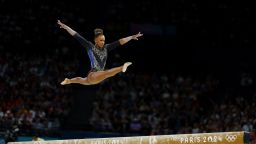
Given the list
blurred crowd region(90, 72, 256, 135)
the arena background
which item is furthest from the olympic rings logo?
the arena background

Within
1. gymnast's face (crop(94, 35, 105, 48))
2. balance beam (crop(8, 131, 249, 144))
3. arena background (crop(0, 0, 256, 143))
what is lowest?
balance beam (crop(8, 131, 249, 144))

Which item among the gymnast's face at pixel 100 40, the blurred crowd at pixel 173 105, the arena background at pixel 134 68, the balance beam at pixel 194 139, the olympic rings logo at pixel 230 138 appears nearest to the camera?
the balance beam at pixel 194 139

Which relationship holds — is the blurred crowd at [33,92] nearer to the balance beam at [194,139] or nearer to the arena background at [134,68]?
the arena background at [134,68]

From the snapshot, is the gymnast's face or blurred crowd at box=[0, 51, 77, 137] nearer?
the gymnast's face

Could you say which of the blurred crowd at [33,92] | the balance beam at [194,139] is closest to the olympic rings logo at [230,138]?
the balance beam at [194,139]

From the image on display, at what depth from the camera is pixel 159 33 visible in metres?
24.7

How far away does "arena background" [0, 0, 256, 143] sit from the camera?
21125 millimetres

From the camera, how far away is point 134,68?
80.6 feet

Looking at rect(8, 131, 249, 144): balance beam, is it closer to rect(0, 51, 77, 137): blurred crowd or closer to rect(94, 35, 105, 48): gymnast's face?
rect(94, 35, 105, 48): gymnast's face

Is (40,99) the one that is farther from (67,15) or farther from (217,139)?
(217,139)

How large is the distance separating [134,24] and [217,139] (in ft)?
45.6

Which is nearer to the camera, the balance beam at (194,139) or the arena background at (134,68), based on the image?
the balance beam at (194,139)

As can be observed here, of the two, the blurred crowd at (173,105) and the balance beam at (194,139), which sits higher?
the blurred crowd at (173,105)

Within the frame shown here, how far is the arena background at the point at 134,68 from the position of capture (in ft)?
69.3
